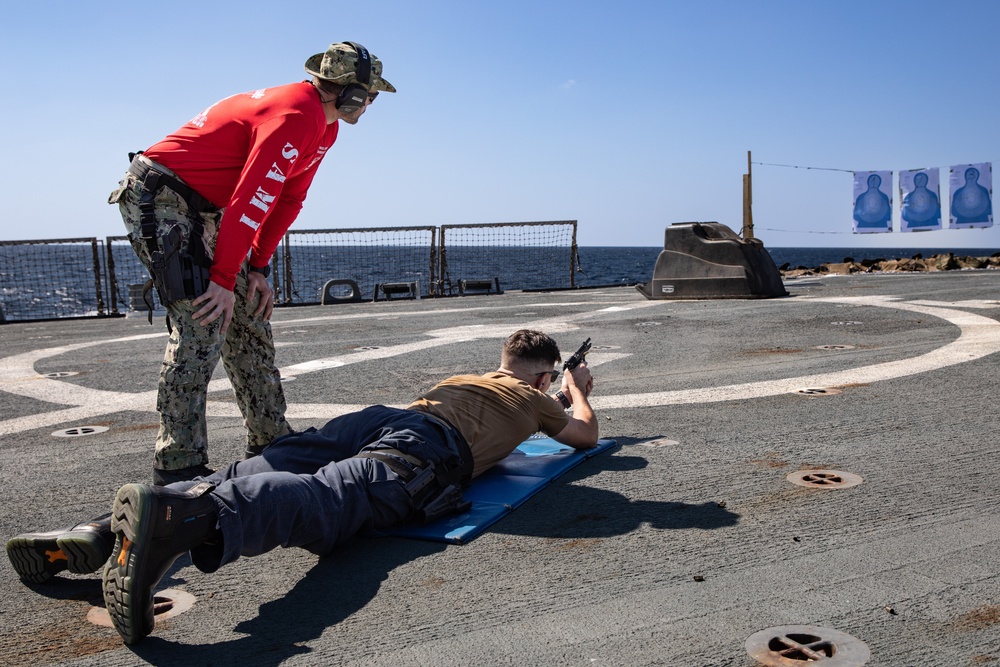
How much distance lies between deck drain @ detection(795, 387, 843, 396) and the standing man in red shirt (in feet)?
11.6

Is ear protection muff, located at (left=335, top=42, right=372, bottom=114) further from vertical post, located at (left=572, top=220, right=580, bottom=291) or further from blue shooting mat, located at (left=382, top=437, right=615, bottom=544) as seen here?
vertical post, located at (left=572, top=220, right=580, bottom=291)

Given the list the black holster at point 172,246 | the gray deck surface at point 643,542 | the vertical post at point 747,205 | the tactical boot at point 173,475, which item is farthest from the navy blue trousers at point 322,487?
the vertical post at point 747,205

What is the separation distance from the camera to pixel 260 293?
162 inches

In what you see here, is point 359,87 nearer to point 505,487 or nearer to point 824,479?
point 505,487

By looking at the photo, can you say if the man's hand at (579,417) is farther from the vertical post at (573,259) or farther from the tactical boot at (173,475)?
the vertical post at (573,259)

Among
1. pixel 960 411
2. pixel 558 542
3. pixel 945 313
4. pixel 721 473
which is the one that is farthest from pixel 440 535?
pixel 945 313

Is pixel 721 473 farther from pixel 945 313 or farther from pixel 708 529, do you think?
pixel 945 313

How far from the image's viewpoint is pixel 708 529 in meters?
3.10

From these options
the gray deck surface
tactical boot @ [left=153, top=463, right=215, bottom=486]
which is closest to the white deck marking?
the gray deck surface

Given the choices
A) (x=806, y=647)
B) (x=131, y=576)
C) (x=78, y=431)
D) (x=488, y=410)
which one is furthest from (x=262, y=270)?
(x=806, y=647)

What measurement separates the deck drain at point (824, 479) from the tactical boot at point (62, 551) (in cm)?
269

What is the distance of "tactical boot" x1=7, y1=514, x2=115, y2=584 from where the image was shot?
8.84 feet

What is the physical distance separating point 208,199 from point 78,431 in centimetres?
250

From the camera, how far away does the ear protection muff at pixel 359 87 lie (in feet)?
11.9
